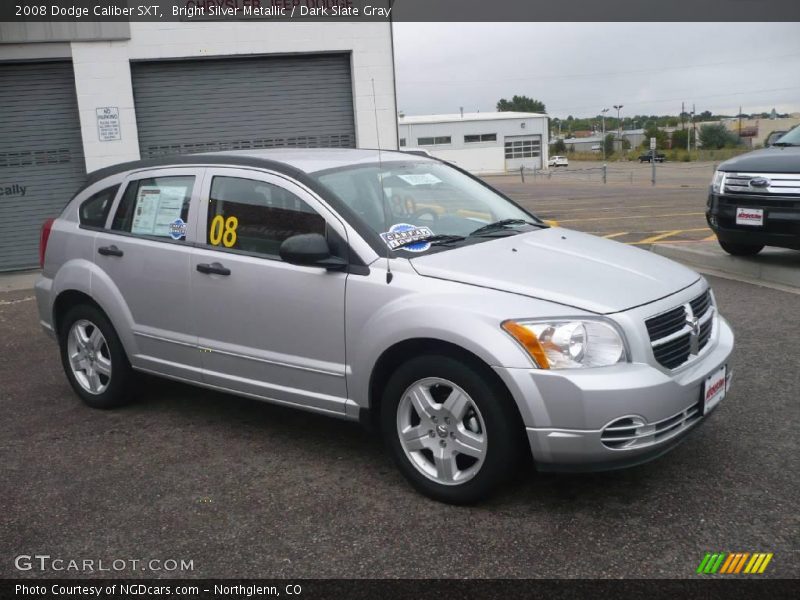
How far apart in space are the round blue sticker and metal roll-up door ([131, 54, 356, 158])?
820 centimetres

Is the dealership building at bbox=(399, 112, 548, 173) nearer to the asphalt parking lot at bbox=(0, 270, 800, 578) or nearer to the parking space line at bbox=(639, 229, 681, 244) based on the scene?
the parking space line at bbox=(639, 229, 681, 244)

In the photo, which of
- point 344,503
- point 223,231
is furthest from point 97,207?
point 344,503

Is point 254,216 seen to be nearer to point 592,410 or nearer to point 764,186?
point 592,410

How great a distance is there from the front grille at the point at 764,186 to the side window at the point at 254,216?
5471 mm

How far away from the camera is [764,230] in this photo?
26.2 feet

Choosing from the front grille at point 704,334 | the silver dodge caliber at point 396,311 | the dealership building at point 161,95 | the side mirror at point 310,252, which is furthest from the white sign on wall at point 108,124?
the front grille at point 704,334

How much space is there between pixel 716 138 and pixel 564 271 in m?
83.1

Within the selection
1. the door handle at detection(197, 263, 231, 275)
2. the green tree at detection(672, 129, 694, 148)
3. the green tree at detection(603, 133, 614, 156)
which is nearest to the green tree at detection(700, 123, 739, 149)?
the green tree at detection(672, 129, 694, 148)

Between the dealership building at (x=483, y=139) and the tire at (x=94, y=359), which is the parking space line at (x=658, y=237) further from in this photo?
the dealership building at (x=483, y=139)

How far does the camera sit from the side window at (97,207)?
5.34 metres

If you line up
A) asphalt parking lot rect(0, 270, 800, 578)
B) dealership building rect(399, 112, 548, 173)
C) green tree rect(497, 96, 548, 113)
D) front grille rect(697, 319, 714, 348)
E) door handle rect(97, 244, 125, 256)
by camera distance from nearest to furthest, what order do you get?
asphalt parking lot rect(0, 270, 800, 578) < front grille rect(697, 319, 714, 348) < door handle rect(97, 244, 125, 256) < dealership building rect(399, 112, 548, 173) < green tree rect(497, 96, 548, 113)

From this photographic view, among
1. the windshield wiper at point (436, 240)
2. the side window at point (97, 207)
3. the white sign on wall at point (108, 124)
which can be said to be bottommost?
the windshield wiper at point (436, 240)

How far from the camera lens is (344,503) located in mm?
3822

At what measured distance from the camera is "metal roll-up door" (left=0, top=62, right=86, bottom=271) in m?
11.9
